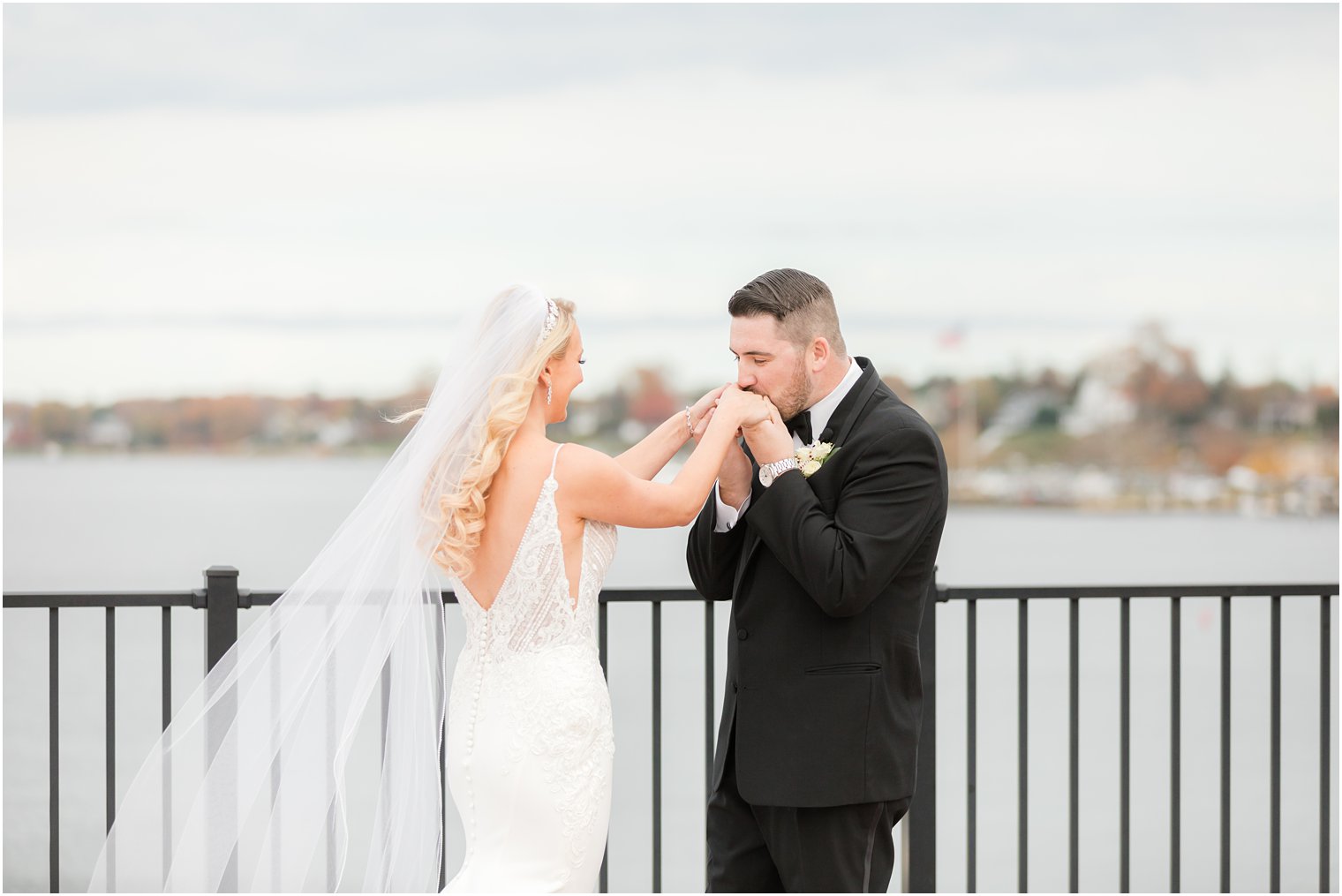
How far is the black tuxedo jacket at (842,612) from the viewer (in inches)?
99.7

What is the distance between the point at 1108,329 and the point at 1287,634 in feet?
22.4

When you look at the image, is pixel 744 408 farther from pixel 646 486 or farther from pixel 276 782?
pixel 276 782

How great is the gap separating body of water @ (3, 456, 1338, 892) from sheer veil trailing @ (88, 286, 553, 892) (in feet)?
5.91

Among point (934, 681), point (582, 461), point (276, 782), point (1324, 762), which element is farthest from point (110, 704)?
point (1324, 762)

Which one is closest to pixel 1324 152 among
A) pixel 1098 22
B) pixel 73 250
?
pixel 1098 22

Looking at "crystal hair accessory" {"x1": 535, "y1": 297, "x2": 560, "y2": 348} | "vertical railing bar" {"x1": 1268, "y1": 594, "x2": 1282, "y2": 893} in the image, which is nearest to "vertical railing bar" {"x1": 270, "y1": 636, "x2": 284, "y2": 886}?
"crystal hair accessory" {"x1": 535, "y1": 297, "x2": 560, "y2": 348}

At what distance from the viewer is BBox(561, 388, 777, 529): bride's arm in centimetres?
254

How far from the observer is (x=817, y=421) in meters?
2.81

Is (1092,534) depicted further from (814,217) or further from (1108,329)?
(814,217)

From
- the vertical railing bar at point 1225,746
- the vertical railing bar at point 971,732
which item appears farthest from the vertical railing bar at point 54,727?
the vertical railing bar at point 1225,746

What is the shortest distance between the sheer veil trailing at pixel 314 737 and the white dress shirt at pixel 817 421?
2.18 ft

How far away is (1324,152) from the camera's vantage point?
22.1 metres

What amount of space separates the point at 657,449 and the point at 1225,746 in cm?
216

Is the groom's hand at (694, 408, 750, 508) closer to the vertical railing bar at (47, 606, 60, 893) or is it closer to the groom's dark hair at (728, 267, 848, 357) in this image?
the groom's dark hair at (728, 267, 848, 357)
